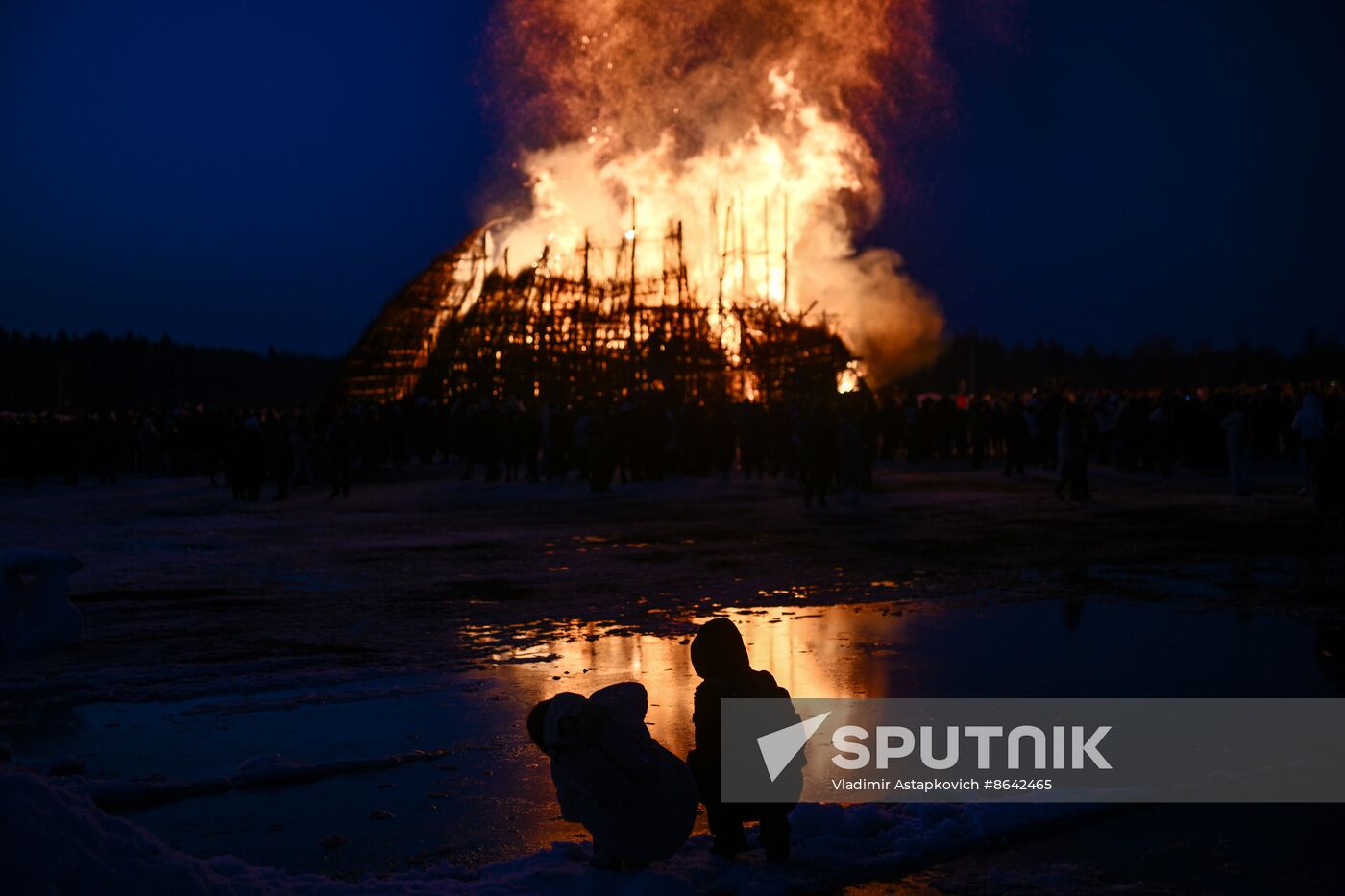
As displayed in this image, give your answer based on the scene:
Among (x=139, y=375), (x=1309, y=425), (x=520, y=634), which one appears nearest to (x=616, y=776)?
(x=520, y=634)

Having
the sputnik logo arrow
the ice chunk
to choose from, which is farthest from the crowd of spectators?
the sputnik logo arrow

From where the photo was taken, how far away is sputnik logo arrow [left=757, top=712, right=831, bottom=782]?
5359mm

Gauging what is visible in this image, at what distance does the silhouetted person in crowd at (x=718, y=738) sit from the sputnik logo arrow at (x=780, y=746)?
0.09 ft

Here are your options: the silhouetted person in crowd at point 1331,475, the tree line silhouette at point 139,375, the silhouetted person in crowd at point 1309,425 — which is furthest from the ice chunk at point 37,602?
the tree line silhouette at point 139,375

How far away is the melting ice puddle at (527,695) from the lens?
5715mm

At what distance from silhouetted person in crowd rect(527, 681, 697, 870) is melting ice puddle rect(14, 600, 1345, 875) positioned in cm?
64

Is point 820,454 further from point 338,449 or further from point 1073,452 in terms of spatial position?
point 338,449

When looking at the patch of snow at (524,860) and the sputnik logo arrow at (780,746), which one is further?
the sputnik logo arrow at (780,746)

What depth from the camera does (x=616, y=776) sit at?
471 cm

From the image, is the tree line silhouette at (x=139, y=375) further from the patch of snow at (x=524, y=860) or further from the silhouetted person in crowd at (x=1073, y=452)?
the patch of snow at (x=524, y=860)

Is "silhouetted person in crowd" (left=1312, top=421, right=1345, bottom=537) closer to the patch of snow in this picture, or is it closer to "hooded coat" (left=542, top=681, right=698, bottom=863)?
the patch of snow

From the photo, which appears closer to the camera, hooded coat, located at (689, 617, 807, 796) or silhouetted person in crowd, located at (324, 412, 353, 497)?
hooded coat, located at (689, 617, 807, 796)

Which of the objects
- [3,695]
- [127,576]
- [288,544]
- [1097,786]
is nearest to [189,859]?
[1097,786]

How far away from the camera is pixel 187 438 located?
122ft
